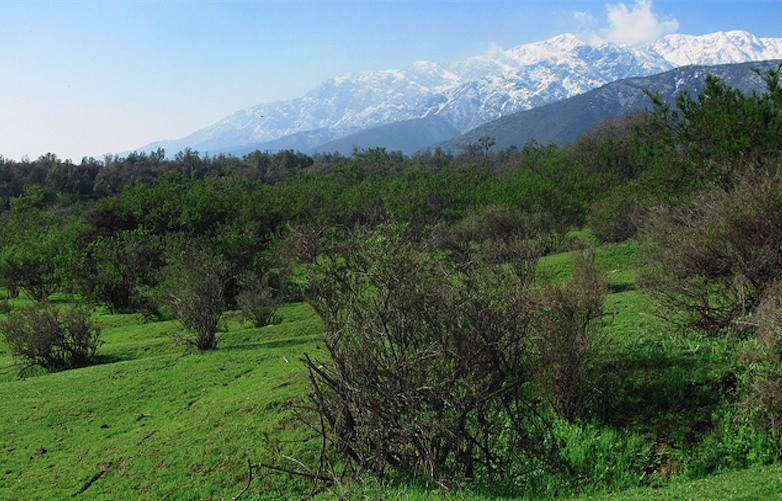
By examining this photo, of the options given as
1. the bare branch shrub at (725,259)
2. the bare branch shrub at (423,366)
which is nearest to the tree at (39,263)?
the bare branch shrub at (423,366)

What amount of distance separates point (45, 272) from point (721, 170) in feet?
127

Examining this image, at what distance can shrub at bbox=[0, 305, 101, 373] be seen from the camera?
16.0 m

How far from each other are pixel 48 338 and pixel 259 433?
1085cm

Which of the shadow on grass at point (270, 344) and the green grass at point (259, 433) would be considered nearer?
the green grass at point (259, 433)

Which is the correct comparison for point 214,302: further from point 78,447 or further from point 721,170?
point 721,170

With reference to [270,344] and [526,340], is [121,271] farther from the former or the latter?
[526,340]

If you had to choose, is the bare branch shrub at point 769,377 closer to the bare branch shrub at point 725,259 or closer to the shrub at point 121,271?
the bare branch shrub at point 725,259

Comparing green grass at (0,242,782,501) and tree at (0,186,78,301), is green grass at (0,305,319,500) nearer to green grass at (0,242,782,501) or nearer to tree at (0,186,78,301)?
green grass at (0,242,782,501)

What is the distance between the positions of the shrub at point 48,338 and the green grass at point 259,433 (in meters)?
2.21

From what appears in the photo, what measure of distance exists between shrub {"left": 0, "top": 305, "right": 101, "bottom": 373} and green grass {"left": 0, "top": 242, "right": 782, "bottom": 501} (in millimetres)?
2206

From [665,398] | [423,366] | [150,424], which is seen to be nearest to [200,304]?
[150,424]

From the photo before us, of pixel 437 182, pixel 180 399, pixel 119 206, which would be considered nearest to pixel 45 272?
pixel 119 206

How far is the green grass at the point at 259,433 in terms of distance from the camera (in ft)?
25.1

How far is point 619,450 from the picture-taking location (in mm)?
8344
